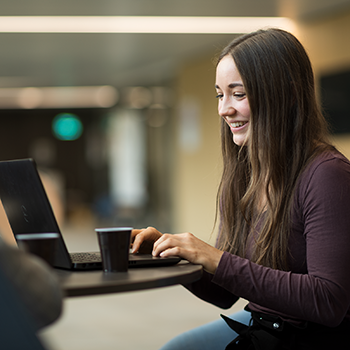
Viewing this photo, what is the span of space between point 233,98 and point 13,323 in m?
0.84

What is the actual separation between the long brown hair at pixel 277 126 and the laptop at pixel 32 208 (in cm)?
27

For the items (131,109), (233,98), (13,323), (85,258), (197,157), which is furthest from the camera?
(131,109)

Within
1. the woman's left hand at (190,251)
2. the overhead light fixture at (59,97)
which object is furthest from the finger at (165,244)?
the overhead light fixture at (59,97)

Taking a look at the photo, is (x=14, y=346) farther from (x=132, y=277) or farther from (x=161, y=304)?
(x=161, y=304)

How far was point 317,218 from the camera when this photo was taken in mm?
1083

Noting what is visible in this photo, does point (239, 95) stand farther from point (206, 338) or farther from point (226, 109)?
point (206, 338)

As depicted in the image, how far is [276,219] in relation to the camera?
120 cm

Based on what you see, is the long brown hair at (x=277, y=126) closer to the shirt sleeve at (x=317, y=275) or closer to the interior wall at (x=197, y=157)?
the shirt sleeve at (x=317, y=275)

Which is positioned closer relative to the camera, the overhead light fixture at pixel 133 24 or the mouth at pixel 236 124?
the mouth at pixel 236 124

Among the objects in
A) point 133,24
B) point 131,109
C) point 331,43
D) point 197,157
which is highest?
point 133,24

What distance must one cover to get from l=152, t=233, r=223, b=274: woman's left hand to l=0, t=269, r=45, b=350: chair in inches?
16.7

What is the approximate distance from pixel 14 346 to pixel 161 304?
130 inches

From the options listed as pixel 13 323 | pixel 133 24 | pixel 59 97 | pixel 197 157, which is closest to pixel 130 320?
pixel 13 323

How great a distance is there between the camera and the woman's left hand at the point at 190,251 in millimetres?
1054
